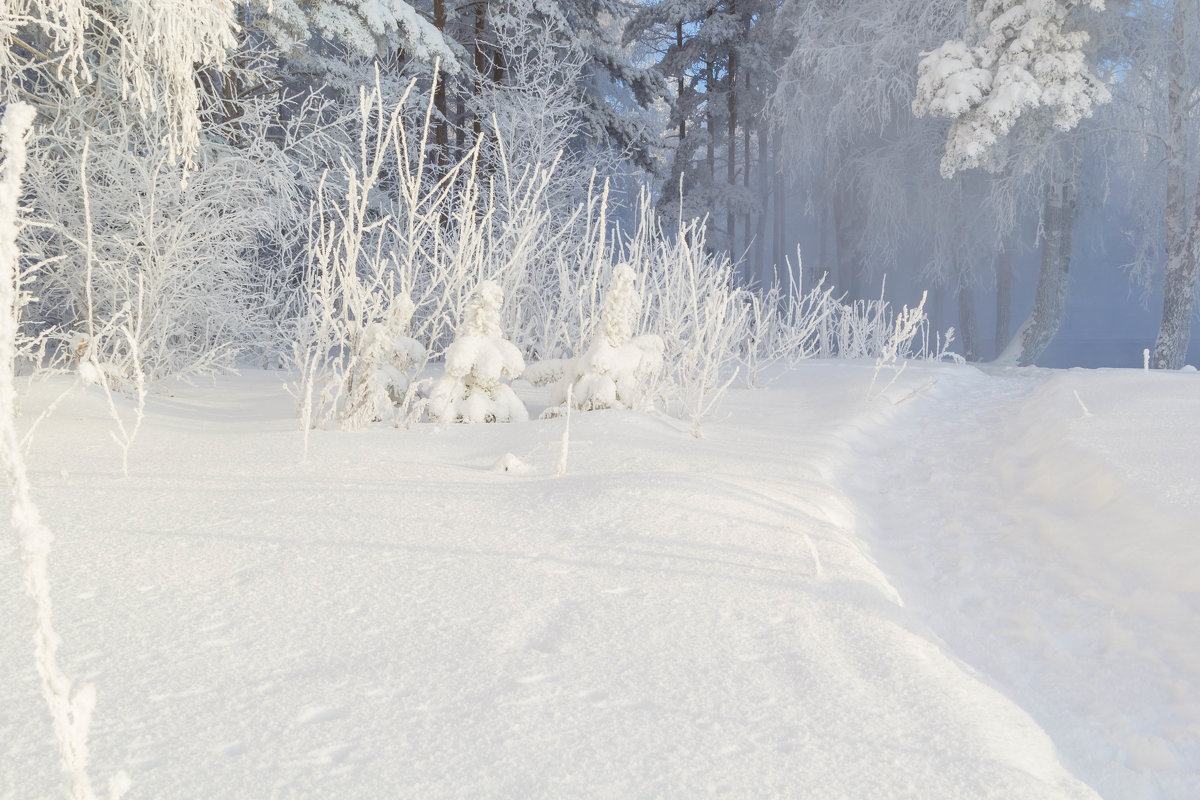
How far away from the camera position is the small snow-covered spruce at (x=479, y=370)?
16.0 ft

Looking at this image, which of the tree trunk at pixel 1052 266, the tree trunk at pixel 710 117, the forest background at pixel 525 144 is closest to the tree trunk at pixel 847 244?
the forest background at pixel 525 144

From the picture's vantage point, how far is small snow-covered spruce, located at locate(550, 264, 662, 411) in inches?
207

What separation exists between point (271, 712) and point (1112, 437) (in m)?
4.87

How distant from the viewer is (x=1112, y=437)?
15.9ft

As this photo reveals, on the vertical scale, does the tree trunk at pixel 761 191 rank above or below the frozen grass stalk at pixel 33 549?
above

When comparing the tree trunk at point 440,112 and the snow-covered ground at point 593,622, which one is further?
the tree trunk at point 440,112

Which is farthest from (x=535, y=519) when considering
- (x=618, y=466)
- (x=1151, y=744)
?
(x=1151, y=744)

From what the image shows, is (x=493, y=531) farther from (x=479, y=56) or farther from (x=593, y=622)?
(x=479, y=56)

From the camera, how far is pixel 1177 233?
11211mm

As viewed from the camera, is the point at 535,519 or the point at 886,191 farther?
the point at 886,191

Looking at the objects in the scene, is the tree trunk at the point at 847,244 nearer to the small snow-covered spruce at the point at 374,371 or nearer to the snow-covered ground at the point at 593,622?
the snow-covered ground at the point at 593,622

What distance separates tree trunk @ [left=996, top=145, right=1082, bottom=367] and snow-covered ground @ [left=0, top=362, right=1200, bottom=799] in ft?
33.6

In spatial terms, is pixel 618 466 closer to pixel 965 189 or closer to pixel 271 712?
pixel 271 712

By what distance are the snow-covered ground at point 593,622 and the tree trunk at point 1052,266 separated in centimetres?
1025
